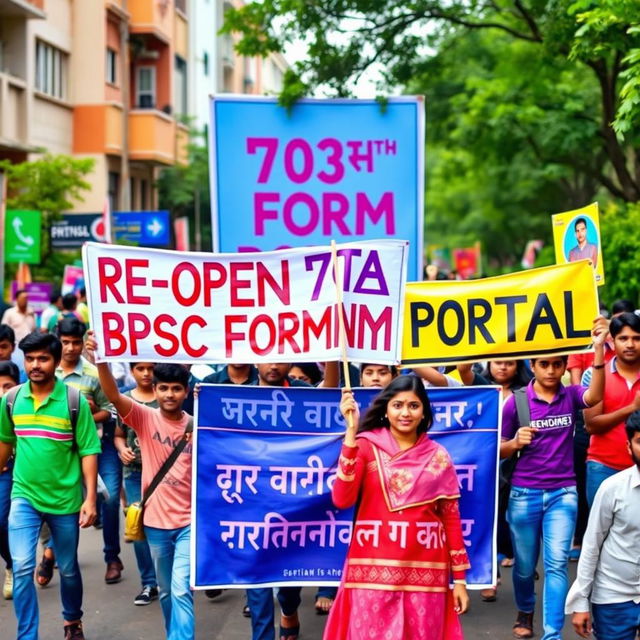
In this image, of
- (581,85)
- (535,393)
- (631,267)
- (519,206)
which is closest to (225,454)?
(535,393)

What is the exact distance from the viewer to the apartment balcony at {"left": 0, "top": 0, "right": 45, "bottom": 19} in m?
24.8

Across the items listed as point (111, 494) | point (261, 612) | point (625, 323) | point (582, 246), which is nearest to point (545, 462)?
point (625, 323)

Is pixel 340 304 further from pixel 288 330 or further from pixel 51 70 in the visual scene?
pixel 51 70

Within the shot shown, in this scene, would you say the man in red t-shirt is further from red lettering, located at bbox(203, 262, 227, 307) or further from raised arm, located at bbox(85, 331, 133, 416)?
raised arm, located at bbox(85, 331, 133, 416)

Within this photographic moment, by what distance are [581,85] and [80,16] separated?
12342 millimetres

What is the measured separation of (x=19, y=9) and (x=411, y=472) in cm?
2248

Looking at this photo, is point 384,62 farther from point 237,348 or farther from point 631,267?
point 237,348

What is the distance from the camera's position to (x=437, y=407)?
6.40m

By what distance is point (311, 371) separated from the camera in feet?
27.8

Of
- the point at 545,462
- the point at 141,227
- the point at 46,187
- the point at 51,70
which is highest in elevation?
the point at 51,70

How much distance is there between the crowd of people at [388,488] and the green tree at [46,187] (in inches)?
628

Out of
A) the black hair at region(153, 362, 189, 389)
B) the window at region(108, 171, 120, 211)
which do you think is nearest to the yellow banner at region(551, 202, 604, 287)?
the black hair at region(153, 362, 189, 389)

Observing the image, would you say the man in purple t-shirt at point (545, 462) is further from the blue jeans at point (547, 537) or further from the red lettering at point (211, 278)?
the red lettering at point (211, 278)

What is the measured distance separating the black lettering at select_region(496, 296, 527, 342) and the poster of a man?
77.8 inches
